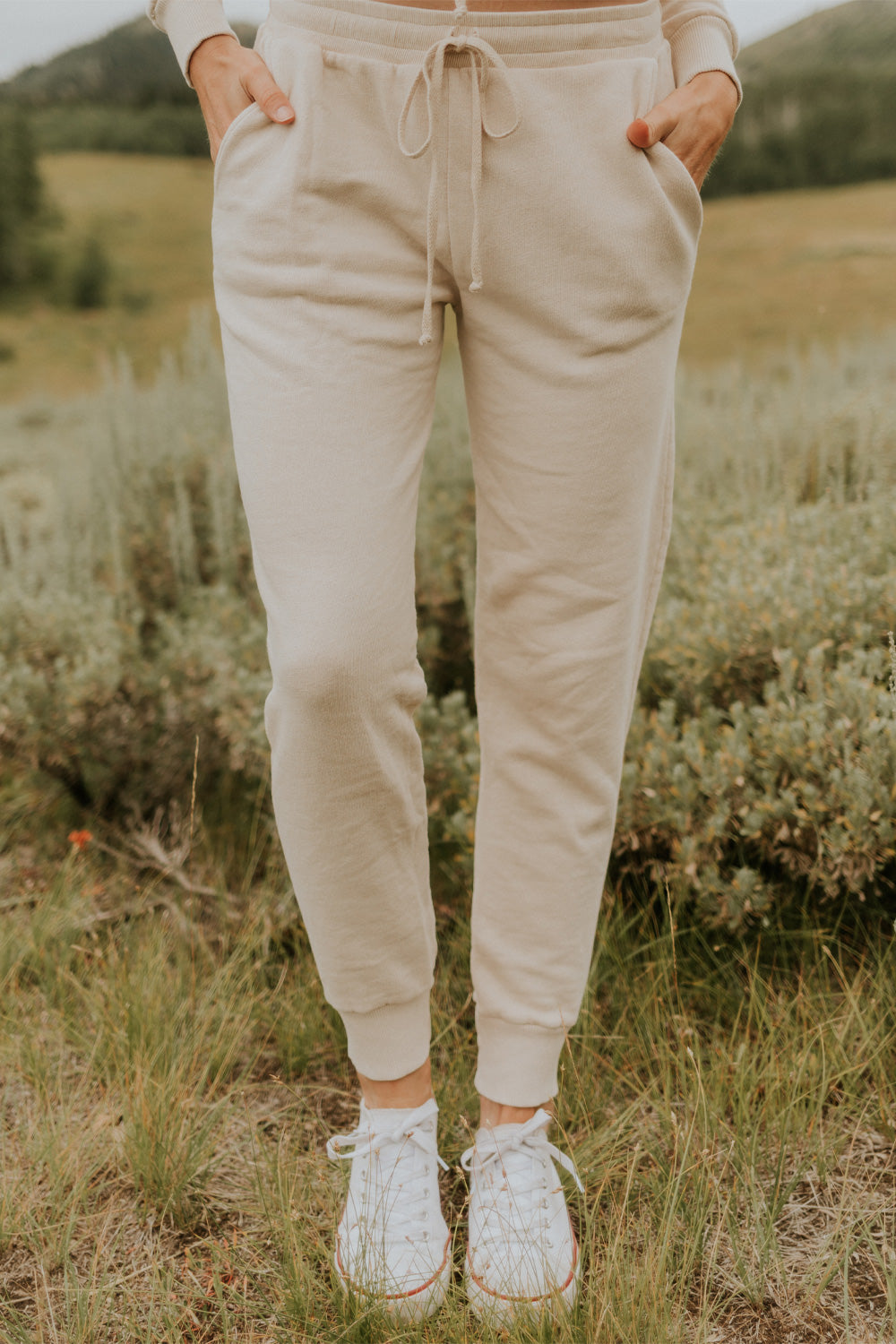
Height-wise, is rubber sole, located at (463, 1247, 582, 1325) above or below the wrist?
below

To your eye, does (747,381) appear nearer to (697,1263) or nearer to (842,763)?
(842,763)

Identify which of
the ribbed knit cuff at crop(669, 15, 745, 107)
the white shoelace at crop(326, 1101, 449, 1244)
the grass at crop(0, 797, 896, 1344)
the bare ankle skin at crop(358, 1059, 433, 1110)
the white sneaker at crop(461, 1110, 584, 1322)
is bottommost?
the grass at crop(0, 797, 896, 1344)

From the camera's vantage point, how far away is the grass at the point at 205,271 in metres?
4.59

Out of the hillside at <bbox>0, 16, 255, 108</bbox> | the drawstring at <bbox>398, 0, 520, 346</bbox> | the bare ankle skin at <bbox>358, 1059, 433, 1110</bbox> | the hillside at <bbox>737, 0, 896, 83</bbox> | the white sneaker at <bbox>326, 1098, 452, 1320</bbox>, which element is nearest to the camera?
the drawstring at <bbox>398, 0, 520, 346</bbox>

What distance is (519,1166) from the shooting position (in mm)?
1239

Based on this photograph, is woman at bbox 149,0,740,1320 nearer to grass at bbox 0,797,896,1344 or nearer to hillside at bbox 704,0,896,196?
grass at bbox 0,797,896,1344

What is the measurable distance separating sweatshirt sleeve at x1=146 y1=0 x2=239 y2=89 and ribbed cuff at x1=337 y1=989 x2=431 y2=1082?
3.59ft

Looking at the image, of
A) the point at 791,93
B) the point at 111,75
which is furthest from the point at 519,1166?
the point at 111,75

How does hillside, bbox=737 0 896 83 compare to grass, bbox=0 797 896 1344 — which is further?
hillside, bbox=737 0 896 83

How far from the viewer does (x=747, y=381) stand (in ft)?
11.9

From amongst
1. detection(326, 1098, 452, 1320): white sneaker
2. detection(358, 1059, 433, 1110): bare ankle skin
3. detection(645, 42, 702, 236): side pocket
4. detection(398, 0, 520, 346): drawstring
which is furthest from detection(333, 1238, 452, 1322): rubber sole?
detection(645, 42, 702, 236): side pocket

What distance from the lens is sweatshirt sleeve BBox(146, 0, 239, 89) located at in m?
1.18

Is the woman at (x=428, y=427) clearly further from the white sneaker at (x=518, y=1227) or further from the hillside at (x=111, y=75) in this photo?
the hillside at (x=111, y=75)

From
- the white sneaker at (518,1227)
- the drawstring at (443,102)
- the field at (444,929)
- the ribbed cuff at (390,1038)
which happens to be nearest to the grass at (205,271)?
the field at (444,929)
